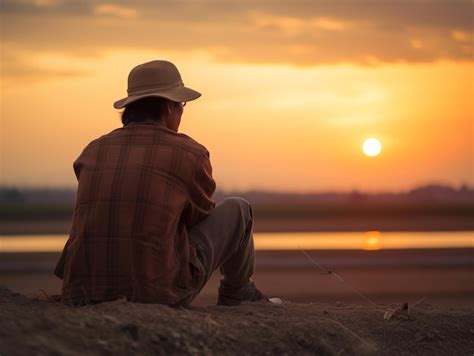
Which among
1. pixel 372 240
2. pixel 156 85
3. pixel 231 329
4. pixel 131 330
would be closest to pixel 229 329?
pixel 231 329

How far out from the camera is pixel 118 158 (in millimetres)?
5156

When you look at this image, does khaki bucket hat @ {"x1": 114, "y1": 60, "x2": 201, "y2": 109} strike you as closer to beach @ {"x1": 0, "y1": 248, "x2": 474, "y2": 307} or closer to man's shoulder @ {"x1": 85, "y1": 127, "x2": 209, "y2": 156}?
man's shoulder @ {"x1": 85, "y1": 127, "x2": 209, "y2": 156}

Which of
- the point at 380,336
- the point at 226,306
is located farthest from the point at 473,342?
the point at 226,306

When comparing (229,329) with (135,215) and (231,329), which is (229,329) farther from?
(135,215)

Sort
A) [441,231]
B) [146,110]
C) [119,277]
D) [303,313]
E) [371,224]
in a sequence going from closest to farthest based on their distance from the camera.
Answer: [119,277] < [146,110] < [303,313] < [441,231] < [371,224]

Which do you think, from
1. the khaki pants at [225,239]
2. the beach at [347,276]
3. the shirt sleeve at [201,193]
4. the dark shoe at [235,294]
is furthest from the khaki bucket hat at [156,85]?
the beach at [347,276]

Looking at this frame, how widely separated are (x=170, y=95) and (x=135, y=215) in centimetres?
78

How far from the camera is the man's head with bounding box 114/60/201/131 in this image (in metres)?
5.39

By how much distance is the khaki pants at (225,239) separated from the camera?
5441 mm

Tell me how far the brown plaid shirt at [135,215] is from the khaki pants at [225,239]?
154mm

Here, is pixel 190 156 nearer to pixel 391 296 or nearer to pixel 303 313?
pixel 303 313

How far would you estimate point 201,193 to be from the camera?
5.27 meters

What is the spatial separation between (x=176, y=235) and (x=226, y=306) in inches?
36.3

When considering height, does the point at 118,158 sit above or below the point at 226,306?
above
